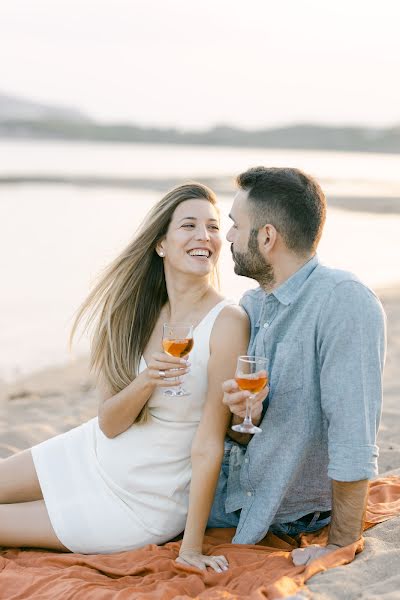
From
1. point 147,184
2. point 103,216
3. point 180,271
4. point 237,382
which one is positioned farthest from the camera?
point 147,184

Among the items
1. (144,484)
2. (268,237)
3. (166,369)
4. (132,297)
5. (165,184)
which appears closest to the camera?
(166,369)

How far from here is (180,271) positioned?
462cm

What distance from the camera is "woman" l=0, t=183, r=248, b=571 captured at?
169 inches

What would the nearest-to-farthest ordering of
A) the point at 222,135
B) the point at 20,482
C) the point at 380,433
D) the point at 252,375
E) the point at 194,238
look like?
the point at 252,375 < the point at 194,238 < the point at 20,482 < the point at 380,433 < the point at 222,135

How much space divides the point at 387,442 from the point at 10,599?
10.5 feet

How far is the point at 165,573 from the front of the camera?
13.5ft

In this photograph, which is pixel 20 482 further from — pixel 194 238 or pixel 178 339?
pixel 194 238

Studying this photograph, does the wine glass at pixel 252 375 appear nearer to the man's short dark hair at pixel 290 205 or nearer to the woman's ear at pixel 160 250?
the man's short dark hair at pixel 290 205

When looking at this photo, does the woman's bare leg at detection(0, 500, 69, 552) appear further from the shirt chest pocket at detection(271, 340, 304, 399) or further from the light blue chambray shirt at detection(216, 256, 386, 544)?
the shirt chest pocket at detection(271, 340, 304, 399)

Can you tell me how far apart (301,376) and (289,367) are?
0.07 m

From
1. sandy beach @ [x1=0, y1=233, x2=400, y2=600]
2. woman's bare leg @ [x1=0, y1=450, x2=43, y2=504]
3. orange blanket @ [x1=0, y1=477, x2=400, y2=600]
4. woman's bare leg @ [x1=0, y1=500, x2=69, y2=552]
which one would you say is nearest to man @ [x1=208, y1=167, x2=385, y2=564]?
orange blanket @ [x1=0, y1=477, x2=400, y2=600]

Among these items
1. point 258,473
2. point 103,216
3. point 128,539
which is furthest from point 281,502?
point 103,216

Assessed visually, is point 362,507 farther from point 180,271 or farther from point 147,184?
point 147,184

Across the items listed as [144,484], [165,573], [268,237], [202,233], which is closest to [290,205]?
[268,237]
